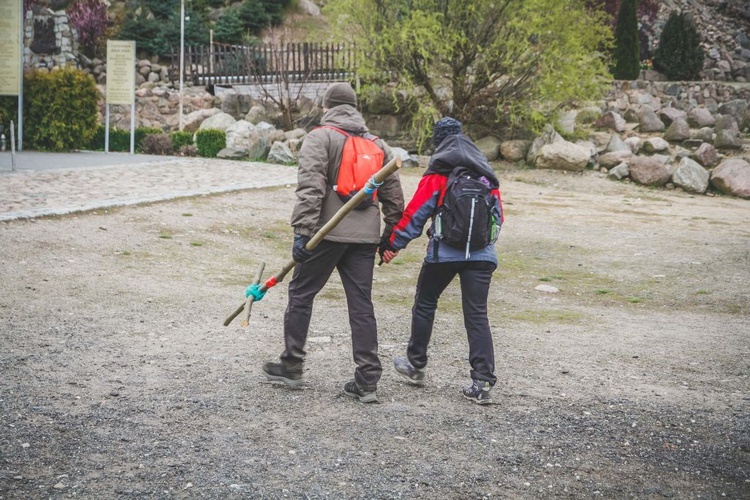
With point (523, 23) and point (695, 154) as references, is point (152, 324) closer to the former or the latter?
point (523, 23)

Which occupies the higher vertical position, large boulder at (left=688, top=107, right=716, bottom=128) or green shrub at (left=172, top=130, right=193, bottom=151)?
large boulder at (left=688, top=107, right=716, bottom=128)

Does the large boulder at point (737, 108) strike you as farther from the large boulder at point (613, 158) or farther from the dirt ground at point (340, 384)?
the dirt ground at point (340, 384)

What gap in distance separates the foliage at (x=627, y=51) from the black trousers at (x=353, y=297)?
955 inches

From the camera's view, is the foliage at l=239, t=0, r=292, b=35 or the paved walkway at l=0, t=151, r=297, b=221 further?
the foliage at l=239, t=0, r=292, b=35

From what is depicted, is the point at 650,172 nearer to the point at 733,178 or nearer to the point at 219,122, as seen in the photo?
the point at 733,178

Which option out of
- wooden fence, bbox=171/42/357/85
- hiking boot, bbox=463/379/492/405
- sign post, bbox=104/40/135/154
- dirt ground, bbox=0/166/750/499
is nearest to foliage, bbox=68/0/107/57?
wooden fence, bbox=171/42/357/85

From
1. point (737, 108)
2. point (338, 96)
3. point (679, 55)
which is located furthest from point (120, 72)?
point (679, 55)

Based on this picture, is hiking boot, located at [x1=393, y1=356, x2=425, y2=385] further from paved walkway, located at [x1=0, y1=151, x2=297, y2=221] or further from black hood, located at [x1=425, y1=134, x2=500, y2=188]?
paved walkway, located at [x1=0, y1=151, x2=297, y2=221]

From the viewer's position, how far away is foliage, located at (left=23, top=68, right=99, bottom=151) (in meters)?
18.4

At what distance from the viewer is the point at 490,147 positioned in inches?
831

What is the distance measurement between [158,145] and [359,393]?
636 inches

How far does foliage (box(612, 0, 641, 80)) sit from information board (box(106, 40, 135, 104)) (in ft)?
51.1

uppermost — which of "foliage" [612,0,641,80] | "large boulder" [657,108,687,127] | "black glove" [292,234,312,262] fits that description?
"foliage" [612,0,641,80]

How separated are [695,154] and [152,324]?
677 inches
